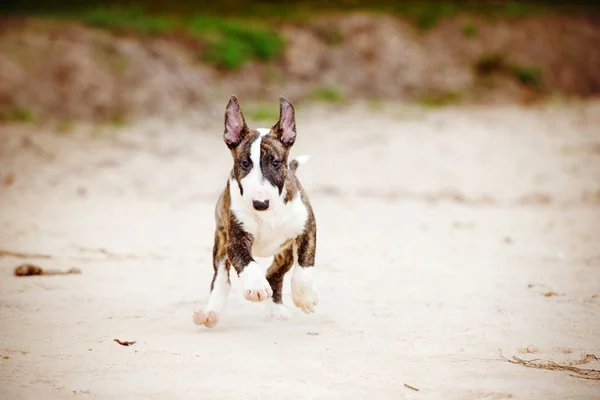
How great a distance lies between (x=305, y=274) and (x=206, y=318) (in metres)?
0.71

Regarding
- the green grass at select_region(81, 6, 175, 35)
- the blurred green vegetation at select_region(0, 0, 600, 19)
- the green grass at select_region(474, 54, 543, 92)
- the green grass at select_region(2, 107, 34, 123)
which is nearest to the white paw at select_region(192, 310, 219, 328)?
the green grass at select_region(2, 107, 34, 123)

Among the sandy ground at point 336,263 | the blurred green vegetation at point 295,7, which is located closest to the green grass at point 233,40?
the blurred green vegetation at point 295,7

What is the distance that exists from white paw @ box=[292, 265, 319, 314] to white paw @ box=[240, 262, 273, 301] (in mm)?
401

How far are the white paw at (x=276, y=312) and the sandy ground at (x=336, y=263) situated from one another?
0.12 meters

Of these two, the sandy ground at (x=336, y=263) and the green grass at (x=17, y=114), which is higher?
the green grass at (x=17, y=114)

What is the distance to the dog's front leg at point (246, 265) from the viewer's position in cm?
512

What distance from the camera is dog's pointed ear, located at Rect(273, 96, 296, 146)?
556 cm

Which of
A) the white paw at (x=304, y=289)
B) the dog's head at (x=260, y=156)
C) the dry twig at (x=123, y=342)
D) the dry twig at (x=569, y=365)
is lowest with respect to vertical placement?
the dry twig at (x=123, y=342)

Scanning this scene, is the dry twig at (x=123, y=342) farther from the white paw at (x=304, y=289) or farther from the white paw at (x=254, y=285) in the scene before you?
the white paw at (x=304, y=289)

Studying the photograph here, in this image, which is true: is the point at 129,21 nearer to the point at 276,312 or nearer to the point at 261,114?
the point at 261,114

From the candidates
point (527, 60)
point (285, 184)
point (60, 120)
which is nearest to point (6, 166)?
point (60, 120)

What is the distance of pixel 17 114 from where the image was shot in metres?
13.1

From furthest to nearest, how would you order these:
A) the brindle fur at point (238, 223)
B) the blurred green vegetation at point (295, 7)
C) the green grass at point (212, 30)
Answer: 1. the blurred green vegetation at point (295, 7)
2. the green grass at point (212, 30)
3. the brindle fur at point (238, 223)

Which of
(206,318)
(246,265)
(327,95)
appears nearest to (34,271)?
(206,318)
